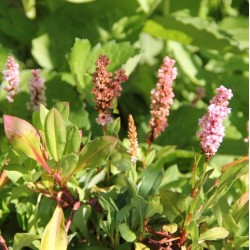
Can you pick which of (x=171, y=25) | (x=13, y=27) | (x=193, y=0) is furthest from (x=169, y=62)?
(x=193, y=0)

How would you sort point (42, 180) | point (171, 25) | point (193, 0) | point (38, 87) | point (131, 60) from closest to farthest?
point (42, 180), point (38, 87), point (131, 60), point (171, 25), point (193, 0)

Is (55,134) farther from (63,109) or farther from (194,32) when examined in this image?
(194,32)

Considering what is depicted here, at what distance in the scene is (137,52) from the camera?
131cm

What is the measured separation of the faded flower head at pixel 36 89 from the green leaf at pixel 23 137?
0.66 feet

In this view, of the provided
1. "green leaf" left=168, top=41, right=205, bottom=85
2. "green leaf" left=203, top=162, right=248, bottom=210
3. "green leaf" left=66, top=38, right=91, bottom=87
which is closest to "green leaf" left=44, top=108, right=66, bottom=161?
"green leaf" left=203, top=162, right=248, bottom=210

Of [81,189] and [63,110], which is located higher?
[63,110]

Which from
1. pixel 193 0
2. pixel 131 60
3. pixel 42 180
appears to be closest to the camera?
pixel 42 180

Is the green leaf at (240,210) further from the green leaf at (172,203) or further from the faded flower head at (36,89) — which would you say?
the faded flower head at (36,89)

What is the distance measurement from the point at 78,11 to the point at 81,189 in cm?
71

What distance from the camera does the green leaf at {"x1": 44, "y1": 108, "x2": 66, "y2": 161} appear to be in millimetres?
905

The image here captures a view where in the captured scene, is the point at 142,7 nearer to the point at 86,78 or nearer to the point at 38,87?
the point at 86,78

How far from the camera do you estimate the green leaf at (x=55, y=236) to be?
89cm

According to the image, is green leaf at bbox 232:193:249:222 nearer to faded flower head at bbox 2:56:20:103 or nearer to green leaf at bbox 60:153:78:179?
green leaf at bbox 60:153:78:179

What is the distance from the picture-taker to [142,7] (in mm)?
1570
